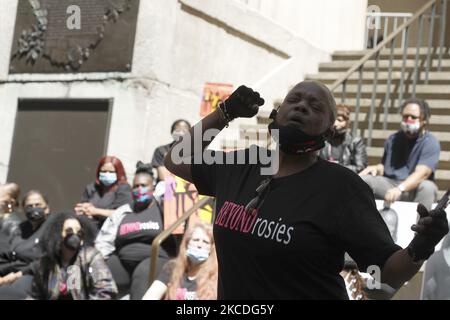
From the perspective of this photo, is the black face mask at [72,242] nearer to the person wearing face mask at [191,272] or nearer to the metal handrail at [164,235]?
the metal handrail at [164,235]

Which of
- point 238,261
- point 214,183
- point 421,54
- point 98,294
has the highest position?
point 421,54

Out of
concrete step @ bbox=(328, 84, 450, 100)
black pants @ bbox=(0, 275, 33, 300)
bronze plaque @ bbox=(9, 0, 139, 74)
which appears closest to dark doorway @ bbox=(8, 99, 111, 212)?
bronze plaque @ bbox=(9, 0, 139, 74)

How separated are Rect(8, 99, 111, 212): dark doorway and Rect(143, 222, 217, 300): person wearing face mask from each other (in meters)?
3.47

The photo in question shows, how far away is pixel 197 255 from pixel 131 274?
135 cm

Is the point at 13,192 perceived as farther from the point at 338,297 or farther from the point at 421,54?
the point at 338,297

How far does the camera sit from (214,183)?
3871mm

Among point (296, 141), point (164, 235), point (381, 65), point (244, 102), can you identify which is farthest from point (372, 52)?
point (296, 141)

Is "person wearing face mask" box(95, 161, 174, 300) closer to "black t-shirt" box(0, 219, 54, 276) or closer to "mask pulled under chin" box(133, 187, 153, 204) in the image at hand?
"mask pulled under chin" box(133, 187, 153, 204)

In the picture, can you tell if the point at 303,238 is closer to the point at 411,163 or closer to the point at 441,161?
the point at 411,163

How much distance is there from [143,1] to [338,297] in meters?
8.17

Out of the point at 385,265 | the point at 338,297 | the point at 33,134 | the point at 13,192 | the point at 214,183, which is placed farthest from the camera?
the point at 33,134

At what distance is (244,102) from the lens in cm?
387

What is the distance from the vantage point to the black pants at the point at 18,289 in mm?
8789
